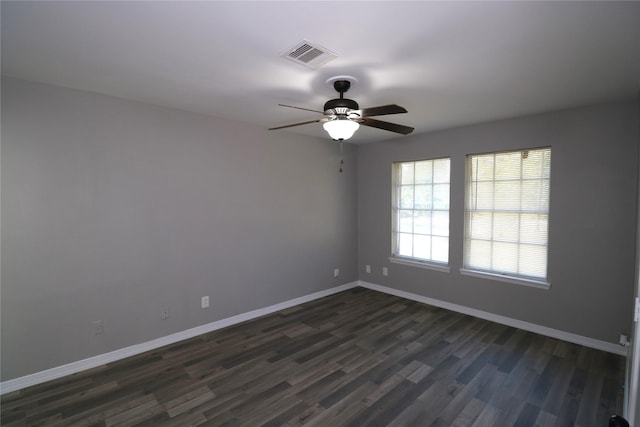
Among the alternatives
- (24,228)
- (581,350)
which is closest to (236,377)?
(24,228)

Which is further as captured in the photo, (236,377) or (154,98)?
(154,98)

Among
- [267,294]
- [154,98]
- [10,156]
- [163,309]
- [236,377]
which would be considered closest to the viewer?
[10,156]

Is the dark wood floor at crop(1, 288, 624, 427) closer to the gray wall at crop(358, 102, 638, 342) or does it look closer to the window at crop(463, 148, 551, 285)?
the gray wall at crop(358, 102, 638, 342)

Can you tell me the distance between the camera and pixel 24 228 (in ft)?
8.12

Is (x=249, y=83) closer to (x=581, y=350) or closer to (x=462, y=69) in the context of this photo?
(x=462, y=69)

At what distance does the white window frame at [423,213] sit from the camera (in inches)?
169

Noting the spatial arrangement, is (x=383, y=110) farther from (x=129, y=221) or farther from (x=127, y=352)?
(x=127, y=352)

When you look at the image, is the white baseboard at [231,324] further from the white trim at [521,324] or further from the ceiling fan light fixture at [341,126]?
the ceiling fan light fixture at [341,126]

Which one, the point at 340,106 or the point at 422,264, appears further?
the point at 422,264

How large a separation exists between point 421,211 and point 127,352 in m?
4.17

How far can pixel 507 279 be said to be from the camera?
3684mm

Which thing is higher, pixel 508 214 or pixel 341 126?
pixel 341 126

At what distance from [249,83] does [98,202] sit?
6.08ft

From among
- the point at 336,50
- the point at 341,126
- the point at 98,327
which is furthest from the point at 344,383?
the point at 336,50
